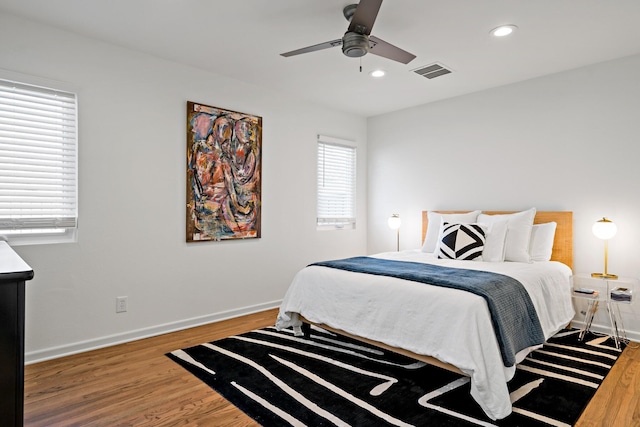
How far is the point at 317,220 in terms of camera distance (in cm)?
489

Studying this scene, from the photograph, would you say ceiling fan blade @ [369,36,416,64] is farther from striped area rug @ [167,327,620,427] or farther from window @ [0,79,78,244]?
window @ [0,79,78,244]

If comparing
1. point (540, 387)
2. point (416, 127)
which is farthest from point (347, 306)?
point (416, 127)

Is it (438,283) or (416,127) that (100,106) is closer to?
(438,283)

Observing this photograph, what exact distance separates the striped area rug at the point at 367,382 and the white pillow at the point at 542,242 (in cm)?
77

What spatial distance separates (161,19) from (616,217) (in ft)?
13.6

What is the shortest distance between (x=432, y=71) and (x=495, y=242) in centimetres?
176

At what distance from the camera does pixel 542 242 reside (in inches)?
146

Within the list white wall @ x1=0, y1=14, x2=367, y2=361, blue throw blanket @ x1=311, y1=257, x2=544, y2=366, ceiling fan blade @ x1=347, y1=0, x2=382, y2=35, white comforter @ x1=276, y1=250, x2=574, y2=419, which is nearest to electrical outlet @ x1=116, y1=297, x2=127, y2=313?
white wall @ x1=0, y1=14, x2=367, y2=361

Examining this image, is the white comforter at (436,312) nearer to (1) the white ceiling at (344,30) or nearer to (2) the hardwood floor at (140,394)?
(2) the hardwood floor at (140,394)

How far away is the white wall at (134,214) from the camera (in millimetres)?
2896

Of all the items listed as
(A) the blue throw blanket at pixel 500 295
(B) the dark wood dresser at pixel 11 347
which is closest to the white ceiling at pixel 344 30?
(A) the blue throw blanket at pixel 500 295

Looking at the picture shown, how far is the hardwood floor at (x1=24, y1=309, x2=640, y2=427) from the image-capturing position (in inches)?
81.3

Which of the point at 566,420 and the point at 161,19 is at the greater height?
the point at 161,19

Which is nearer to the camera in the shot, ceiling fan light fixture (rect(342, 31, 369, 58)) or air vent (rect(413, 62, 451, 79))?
ceiling fan light fixture (rect(342, 31, 369, 58))
